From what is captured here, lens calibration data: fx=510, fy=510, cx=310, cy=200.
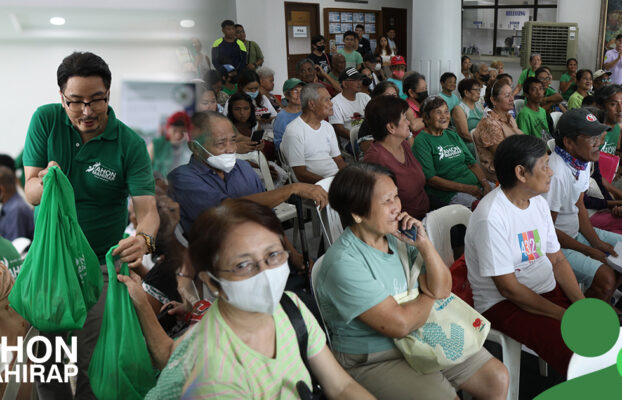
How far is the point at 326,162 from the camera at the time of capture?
134 inches

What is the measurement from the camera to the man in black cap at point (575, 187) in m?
2.38

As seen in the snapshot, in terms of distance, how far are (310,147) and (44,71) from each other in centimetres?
233

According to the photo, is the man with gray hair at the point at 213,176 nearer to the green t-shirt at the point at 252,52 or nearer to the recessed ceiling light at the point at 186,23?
the recessed ceiling light at the point at 186,23

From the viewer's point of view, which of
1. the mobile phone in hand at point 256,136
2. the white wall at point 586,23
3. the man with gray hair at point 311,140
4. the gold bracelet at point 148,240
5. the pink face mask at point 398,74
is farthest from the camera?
the white wall at point 586,23

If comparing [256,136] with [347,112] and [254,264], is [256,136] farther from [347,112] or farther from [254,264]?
[254,264]

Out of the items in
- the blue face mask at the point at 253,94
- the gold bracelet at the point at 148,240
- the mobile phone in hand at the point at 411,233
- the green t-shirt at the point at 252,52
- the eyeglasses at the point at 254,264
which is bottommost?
the mobile phone in hand at the point at 411,233

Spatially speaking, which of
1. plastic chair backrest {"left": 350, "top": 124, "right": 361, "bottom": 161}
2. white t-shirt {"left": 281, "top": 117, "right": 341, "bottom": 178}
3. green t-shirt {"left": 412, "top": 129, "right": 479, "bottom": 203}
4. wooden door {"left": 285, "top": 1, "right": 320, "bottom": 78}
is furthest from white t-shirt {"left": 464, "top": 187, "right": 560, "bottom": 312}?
wooden door {"left": 285, "top": 1, "right": 320, "bottom": 78}

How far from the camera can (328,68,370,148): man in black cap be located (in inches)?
174

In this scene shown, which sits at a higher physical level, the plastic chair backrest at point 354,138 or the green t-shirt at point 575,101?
the green t-shirt at point 575,101

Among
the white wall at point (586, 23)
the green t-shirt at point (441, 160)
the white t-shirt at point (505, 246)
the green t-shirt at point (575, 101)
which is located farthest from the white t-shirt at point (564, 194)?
the white wall at point (586, 23)

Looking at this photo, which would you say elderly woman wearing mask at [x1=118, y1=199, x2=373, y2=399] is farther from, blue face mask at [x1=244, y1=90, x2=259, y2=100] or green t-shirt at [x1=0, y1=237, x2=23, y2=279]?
blue face mask at [x1=244, y1=90, x2=259, y2=100]

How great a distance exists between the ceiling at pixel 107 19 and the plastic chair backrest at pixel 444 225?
127cm

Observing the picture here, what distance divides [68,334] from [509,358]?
1.42 m

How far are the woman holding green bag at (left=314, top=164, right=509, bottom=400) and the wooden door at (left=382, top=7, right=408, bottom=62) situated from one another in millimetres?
8939
